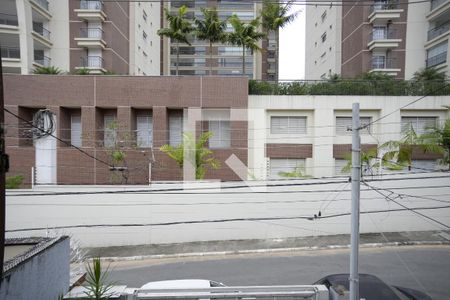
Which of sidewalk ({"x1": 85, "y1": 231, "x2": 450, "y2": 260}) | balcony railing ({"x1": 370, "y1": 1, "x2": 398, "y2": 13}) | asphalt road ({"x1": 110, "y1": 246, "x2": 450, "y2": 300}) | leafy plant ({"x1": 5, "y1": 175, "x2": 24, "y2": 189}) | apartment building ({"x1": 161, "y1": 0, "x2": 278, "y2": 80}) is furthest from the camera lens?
apartment building ({"x1": 161, "y1": 0, "x2": 278, "y2": 80})

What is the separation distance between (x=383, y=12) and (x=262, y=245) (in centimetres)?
2411

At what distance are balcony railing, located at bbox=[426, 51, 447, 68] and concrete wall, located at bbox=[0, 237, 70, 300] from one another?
29.9m

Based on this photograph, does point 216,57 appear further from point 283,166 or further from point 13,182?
point 13,182

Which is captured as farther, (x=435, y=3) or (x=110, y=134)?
Result: (x=435, y=3)

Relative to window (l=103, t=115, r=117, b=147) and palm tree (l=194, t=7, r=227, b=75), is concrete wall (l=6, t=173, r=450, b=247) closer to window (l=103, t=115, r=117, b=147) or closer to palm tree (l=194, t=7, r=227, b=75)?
window (l=103, t=115, r=117, b=147)

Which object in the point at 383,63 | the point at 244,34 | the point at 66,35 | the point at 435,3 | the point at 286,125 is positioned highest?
the point at 435,3

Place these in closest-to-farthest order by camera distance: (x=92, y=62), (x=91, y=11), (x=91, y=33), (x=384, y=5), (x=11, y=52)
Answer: (x=11, y=52)
(x=91, y=11)
(x=91, y=33)
(x=92, y=62)
(x=384, y=5)

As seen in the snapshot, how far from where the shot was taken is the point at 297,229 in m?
16.3

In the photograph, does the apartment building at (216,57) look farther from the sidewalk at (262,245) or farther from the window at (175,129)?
the sidewalk at (262,245)

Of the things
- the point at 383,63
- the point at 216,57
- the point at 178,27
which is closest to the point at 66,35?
the point at 178,27

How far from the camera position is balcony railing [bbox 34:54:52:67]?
26984 mm

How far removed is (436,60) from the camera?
27.2 metres

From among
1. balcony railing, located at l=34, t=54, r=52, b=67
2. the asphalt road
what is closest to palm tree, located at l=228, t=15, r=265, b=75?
balcony railing, located at l=34, t=54, r=52, b=67

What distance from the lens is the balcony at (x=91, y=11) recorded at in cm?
2709
